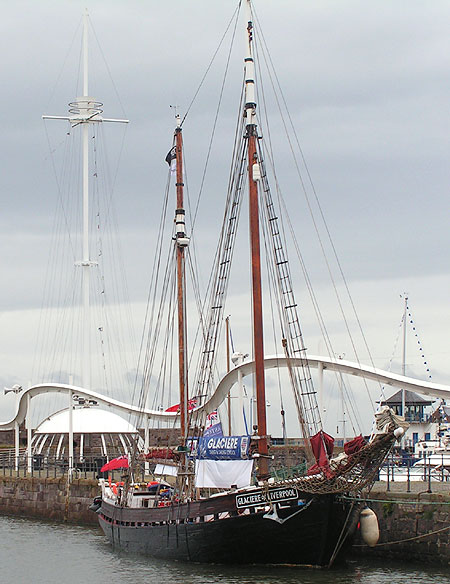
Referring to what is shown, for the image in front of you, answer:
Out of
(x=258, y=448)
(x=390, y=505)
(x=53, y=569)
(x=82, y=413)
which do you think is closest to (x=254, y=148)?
(x=258, y=448)

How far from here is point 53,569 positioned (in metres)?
32.1

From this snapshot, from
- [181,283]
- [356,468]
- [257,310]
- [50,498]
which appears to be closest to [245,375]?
[181,283]

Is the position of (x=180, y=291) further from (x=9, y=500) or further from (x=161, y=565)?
(x=9, y=500)

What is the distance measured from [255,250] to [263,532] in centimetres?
863

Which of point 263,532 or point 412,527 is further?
point 412,527

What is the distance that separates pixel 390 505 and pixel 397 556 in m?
1.50

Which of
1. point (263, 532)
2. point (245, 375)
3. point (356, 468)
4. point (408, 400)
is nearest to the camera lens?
point (356, 468)

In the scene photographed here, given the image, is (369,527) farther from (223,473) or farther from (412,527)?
(223,473)

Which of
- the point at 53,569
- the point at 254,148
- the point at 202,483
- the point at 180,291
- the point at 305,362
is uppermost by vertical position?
the point at 254,148

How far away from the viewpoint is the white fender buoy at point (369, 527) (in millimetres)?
28891

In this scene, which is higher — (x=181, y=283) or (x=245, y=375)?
(x=181, y=283)

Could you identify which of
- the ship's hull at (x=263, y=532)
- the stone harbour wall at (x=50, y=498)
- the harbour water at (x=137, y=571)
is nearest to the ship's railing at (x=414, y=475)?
the harbour water at (x=137, y=571)

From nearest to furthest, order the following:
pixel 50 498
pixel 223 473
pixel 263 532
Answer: pixel 263 532 → pixel 223 473 → pixel 50 498

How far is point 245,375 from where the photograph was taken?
151 ft
